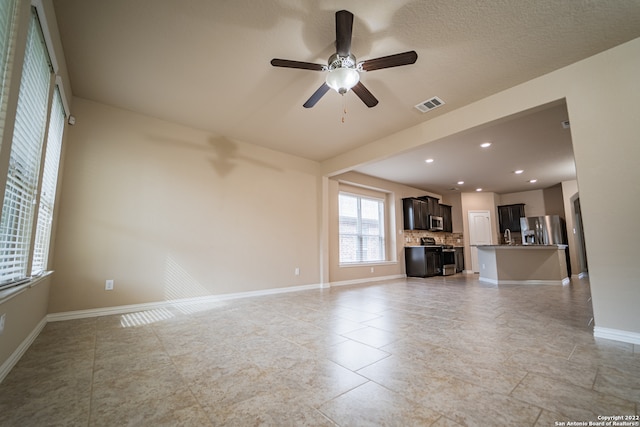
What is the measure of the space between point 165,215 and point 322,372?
3212 mm

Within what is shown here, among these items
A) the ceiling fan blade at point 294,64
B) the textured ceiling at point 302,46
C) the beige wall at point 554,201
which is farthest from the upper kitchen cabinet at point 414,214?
the ceiling fan blade at point 294,64

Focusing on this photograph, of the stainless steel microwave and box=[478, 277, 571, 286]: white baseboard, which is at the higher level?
the stainless steel microwave

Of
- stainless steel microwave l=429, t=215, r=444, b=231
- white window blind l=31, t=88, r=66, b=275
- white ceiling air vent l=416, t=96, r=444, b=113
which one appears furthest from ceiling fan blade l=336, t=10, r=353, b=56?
stainless steel microwave l=429, t=215, r=444, b=231

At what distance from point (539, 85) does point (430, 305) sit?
299 cm

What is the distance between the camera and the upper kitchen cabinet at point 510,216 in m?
8.26

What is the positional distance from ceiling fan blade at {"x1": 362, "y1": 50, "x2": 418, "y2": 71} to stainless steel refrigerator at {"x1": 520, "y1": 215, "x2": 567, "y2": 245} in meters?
7.65

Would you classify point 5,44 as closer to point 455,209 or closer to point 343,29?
point 343,29

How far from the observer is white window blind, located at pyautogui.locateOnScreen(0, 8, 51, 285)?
5.80ft

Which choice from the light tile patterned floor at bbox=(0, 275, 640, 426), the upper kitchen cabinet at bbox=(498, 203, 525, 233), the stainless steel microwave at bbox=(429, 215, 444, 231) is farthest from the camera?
the upper kitchen cabinet at bbox=(498, 203, 525, 233)

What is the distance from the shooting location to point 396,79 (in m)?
2.89

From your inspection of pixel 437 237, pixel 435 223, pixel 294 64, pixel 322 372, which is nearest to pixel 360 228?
pixel 435 223

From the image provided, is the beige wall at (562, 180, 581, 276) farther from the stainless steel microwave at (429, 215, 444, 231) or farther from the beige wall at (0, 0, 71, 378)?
the beige wall at (0, 0, 71, 378)

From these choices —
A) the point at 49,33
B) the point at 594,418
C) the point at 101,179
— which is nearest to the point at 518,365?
the point at 594,418

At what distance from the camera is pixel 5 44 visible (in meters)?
1.39
